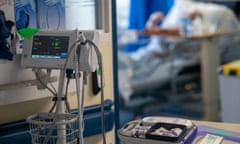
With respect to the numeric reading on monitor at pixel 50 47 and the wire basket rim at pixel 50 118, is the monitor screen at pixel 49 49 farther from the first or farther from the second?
the wire basket rim at pixel 50 118

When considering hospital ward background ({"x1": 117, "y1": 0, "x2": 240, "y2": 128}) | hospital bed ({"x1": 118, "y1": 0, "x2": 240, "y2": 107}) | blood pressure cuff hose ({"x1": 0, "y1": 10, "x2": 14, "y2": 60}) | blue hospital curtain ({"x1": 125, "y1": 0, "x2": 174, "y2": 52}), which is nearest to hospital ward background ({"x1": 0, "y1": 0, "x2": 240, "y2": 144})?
blood pressure cuff hose ({"x1": 0, "y1": 10, "x2": 14, "y2": 60})

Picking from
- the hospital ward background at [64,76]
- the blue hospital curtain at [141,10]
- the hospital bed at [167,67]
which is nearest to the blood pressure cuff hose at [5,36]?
the hospital ward background at [64,76]

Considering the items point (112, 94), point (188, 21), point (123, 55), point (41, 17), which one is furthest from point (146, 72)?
point (41, 17)

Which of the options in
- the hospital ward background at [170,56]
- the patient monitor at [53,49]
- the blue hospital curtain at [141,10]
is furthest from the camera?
the blue hospital curtain at [141,10]

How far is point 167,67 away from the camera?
409 cm

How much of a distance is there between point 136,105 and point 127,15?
103 centimetres

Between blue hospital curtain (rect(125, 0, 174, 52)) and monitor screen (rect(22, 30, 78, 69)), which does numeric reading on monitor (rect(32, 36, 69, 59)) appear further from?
blue hospital curtain (rect(125, 0, 174, 52))

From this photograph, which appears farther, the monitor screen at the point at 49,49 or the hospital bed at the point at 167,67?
the hospital bed at the point at 167,67

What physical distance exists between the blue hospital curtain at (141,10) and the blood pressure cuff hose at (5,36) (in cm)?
298

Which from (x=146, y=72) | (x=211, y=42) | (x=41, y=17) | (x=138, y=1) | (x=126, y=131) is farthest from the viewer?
(x=138, y=1)

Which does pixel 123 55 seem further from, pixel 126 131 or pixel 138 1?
pixel 126 131

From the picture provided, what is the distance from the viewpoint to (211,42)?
3611 millimetres

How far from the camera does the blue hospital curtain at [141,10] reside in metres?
4.17

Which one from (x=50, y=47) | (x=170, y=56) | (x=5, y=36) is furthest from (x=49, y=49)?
(x=170, y=56)
